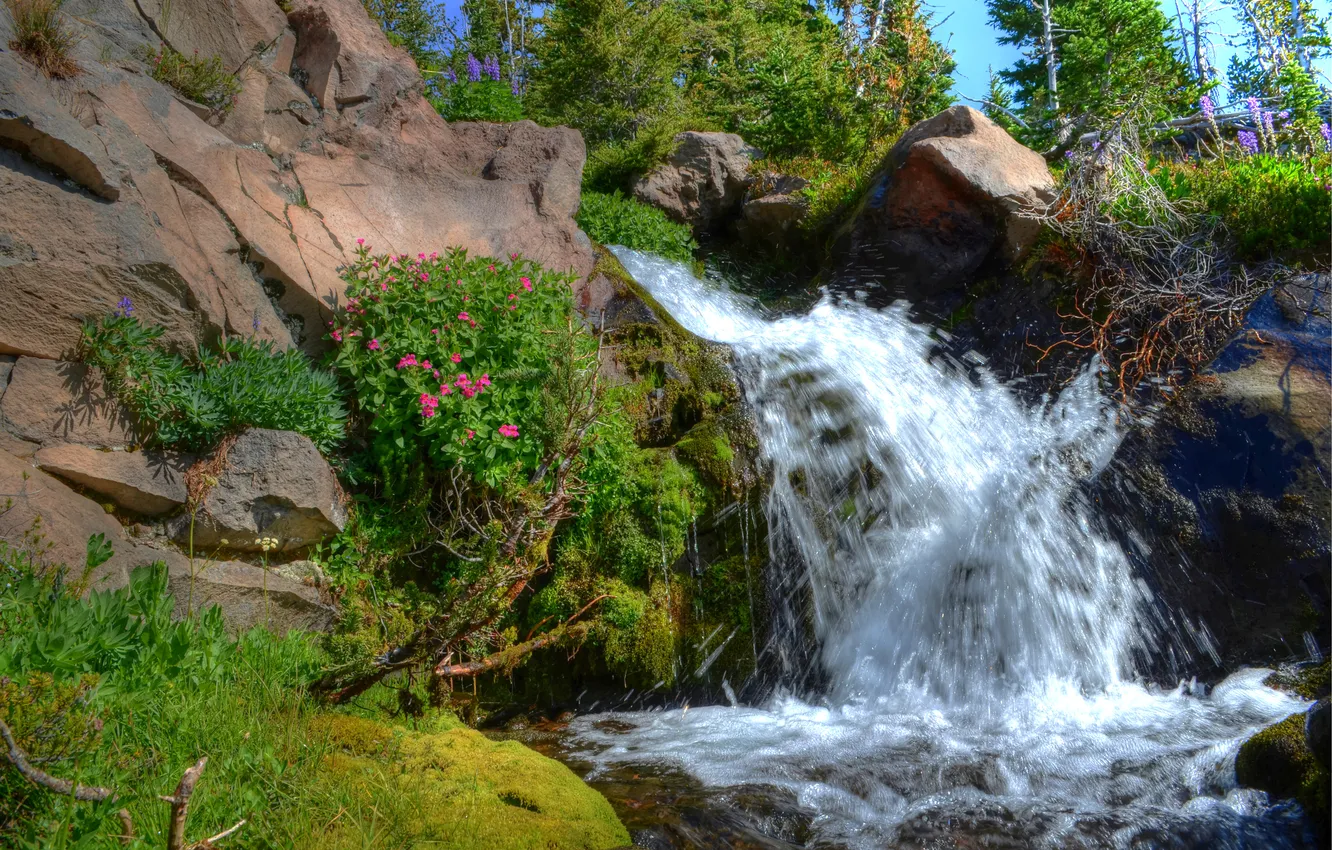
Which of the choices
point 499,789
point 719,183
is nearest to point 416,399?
point 499,789

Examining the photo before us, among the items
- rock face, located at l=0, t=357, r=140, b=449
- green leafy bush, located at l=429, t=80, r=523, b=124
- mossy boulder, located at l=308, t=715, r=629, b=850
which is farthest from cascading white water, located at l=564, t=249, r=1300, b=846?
green leafy bush, located at l=429, t=80, r=523, b=124

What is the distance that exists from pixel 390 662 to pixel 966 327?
668 cm

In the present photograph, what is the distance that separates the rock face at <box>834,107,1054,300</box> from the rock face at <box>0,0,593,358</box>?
132 inches

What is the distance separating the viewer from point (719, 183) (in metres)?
11.8

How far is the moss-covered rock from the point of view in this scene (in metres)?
3.64

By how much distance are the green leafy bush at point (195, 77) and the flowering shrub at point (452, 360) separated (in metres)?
2.25

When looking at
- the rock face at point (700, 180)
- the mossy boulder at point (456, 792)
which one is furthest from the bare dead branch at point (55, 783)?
the rock face at point (700, 180)

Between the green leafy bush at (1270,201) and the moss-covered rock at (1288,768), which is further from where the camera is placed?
the green leafy bush at (1270,201)

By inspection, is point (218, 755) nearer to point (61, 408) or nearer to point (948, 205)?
point (61, 408)

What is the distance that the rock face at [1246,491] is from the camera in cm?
559

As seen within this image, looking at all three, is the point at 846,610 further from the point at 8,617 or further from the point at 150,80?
the point at 150,80

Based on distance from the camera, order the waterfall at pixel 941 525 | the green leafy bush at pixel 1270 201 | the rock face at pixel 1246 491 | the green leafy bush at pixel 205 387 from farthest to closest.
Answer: the green leafy bush at pixel 1270 201 → the waterfall at pixel 941 525 → the rock face at pixel 1246 491 → the green leafy bush at pixel 205 387

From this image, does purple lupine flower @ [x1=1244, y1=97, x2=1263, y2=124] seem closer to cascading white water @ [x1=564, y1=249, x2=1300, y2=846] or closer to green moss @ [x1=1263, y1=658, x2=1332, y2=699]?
cascading white water @ [x1=564, y1=249, x2=1300, y2=846]

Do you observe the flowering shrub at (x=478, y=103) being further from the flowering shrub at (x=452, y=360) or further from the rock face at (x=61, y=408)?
the rock face at (x=61, y=408)
